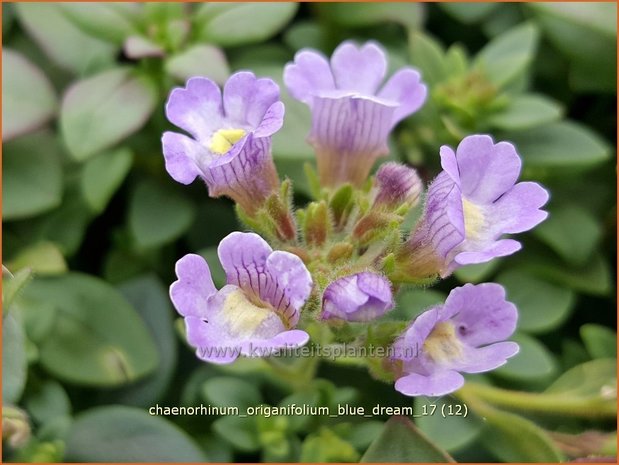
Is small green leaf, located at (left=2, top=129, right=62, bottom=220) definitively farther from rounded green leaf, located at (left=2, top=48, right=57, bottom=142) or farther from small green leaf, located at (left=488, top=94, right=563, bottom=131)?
small green leaf, located at (left=488, top=94, right=563, bottom=131)

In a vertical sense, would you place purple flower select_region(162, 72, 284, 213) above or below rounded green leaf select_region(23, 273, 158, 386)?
above

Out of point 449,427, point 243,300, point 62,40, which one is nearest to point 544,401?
point 449,427

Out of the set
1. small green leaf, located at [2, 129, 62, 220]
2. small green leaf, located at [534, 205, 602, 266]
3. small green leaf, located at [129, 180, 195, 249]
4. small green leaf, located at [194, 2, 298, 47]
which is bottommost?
small green leaf, located at [534, 205, 602, 266]

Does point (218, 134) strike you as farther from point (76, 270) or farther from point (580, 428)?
point (580, 428)

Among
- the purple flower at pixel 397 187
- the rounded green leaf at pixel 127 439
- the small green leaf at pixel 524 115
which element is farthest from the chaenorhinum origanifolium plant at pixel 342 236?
the small green leaf at pixel 524 115

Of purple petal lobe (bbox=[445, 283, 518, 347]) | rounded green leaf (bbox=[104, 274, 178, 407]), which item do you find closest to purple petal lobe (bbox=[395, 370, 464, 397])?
purple petal lobe (bbox=[445, 283, 518, 347])

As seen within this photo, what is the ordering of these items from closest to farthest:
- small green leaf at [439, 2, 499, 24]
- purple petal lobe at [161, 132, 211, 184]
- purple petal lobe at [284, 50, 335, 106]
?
1. purple petal lobe at [161, 132, 211, 184]
2. purple petal lobe at [284, 50, 335, 106]
3. small green leaf at [439, 2, 499, 24]

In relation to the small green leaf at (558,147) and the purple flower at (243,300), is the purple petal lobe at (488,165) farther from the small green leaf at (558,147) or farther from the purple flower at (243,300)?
the small green leaf at (558,147)

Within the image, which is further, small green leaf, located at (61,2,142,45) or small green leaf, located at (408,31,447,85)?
small green leaf, located at (408,31,447,85)
